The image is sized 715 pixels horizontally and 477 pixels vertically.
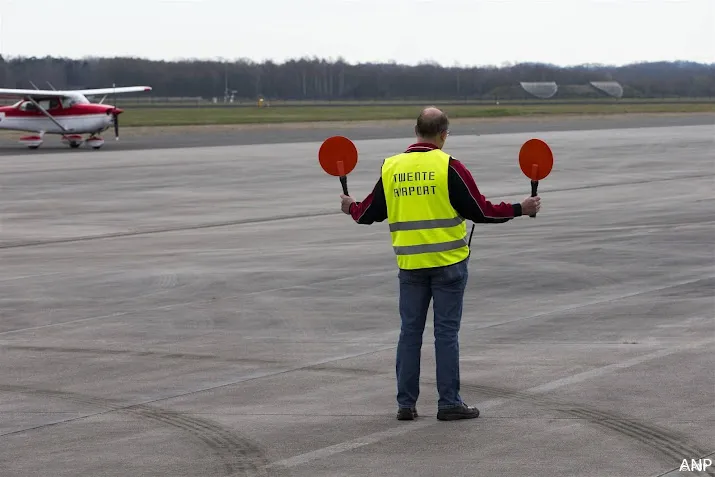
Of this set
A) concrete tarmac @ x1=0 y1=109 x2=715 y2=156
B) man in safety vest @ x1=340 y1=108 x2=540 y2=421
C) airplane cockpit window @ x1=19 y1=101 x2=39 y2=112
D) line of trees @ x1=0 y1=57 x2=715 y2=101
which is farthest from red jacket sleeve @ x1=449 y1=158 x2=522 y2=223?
line of trees @ x1=0 y1=57 x2=715 y2=101

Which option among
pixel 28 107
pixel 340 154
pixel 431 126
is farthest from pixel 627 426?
pixel 28 107

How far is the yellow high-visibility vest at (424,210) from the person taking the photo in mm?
6730

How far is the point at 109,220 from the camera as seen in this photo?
19766 millimetres

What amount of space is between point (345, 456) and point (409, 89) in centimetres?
14812

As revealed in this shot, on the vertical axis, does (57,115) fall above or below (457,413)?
below

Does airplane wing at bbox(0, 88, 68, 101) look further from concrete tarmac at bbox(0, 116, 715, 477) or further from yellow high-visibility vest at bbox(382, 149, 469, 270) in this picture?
yellow high-visibility vest at bbox(382, 149, 469, 270)

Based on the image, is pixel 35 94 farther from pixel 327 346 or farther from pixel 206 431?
pixel 206 431

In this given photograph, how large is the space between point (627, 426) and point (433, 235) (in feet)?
4.99

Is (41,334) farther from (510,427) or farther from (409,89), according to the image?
(409,89)

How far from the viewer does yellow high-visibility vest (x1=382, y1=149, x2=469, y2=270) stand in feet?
22.1

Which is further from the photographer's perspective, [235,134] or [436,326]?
[235,134]

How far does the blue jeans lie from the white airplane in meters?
39.4

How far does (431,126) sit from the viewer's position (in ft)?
22.4

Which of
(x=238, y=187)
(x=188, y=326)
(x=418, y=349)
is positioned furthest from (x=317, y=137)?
(x=418, y=349)
